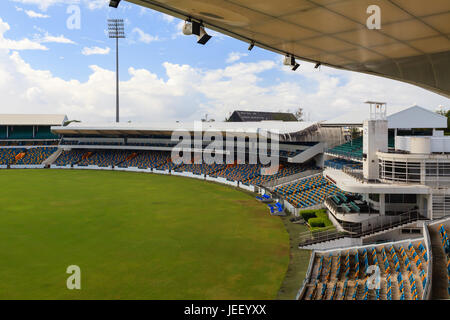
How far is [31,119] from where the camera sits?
68.7 m

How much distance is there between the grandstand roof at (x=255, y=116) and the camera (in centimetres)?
8006

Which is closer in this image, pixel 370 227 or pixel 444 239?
pixel 444 239

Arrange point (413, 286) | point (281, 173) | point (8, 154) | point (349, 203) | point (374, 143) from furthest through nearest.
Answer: point (8, 154) < point (281, 173) < point (349, 203) < point (374, 143) < point (413, 286)

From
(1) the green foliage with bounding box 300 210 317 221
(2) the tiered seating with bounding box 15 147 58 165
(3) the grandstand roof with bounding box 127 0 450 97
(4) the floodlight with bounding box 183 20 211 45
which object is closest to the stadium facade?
(2) the tiered seating with bounding box 15 147 58 165

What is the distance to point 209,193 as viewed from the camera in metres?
34.9

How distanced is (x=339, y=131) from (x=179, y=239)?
98.5 feet

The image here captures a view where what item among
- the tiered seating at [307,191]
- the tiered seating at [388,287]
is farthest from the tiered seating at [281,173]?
the tiered seating at [388,287]

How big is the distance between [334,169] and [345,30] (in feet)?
75.3

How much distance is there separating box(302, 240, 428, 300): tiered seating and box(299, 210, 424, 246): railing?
2.77m

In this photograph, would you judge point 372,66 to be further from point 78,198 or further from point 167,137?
point 167,137

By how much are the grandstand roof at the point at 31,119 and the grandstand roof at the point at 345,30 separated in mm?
71528

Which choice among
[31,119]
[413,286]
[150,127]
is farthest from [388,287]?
[31,119]

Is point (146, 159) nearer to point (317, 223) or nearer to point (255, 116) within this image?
point (255, 116)

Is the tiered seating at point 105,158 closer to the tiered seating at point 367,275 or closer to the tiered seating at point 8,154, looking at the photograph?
the tiered seating at point 8,154
